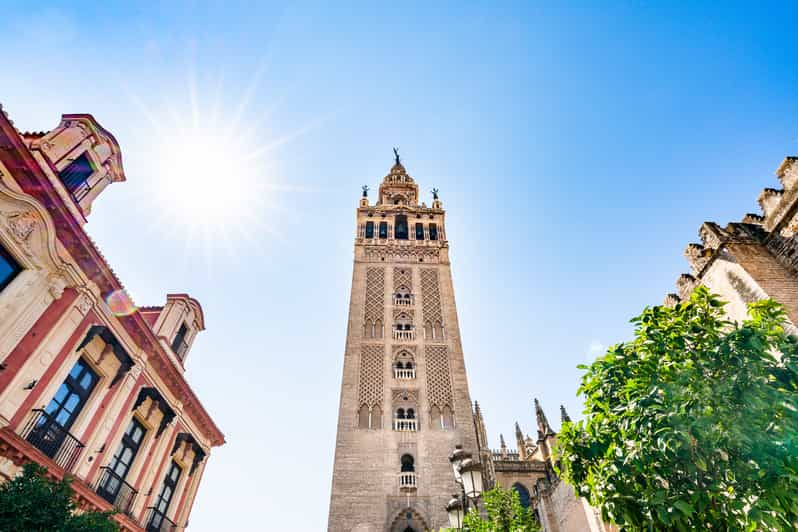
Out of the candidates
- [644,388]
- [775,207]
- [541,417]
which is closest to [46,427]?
[644,388]

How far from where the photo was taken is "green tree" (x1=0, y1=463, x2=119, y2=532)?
19.7 feet

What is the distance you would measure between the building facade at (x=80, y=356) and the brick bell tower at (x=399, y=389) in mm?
6570

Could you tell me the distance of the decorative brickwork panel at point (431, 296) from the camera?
23.7 m

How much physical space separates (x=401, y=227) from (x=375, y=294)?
800cm

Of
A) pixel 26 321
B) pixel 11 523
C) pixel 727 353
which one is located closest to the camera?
pixel 727 353

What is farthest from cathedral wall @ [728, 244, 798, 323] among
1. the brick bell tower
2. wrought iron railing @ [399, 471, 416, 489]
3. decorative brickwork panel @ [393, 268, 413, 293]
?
decorative brickwork panel @ [393, 268, 413, 293]

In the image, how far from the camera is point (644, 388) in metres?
5.62

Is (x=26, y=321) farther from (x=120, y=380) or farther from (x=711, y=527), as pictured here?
(x=711, y=527)

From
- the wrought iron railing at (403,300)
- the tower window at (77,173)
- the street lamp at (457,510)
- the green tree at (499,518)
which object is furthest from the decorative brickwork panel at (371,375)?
the tower window at (77,173)

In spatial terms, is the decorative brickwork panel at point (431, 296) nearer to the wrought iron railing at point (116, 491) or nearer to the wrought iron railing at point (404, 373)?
the wrought iron railing at point (404, 373)

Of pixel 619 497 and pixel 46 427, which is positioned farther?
pixel 46 427

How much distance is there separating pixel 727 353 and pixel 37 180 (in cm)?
1278

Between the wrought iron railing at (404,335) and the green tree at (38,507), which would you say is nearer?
the green tree at (38,507)

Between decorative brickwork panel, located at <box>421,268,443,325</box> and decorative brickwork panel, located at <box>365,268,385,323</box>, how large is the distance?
2483 mm
